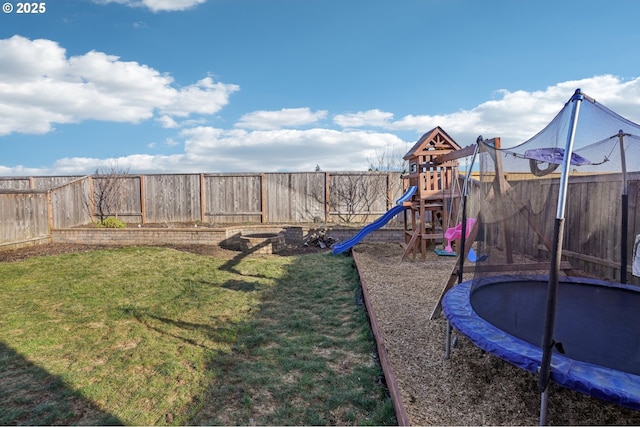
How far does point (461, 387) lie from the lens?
2.38 metres

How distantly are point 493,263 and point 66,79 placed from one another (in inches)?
297

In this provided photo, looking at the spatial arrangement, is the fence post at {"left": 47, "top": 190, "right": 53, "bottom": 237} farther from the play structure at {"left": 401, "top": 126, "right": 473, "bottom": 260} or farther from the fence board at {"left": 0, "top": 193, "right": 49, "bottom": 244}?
the play structure at {"left": 401, "top": 126, "right": 473, "bottom": 260}

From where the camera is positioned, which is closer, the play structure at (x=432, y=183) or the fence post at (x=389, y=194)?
the play structure at (x=432, y=183)

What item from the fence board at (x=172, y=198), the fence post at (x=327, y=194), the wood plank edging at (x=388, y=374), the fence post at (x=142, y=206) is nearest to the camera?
the wood plank edging at (x=388, y=374)

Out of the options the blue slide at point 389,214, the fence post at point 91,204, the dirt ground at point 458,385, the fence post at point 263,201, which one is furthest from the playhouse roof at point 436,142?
the fence post at point 91,204

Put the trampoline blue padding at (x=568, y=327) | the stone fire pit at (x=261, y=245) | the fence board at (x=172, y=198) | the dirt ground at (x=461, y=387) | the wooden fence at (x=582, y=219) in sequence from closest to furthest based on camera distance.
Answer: the trampoline blue padding at (x=568, y=327) < the dirt ground at (x=461, y=387) < the wooden fence at (x=582, y=219) < the stone fire pit at (x=261, y=245) < the fence board at (x=172, y=198)

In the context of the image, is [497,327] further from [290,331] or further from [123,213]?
[123,213]

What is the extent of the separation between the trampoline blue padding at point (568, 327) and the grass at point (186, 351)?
79 centimetres

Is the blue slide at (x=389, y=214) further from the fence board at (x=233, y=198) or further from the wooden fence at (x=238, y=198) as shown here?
the fence board at (x=233, y=198)

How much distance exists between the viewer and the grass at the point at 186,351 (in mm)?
2207

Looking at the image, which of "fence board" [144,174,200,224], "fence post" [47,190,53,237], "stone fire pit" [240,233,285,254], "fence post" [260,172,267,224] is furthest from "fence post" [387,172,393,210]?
"fence post" [47,190,53,237]

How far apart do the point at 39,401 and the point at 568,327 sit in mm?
3715

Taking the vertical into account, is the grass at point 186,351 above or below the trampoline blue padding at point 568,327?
below

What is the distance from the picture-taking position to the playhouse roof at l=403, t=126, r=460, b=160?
22.8 feet
